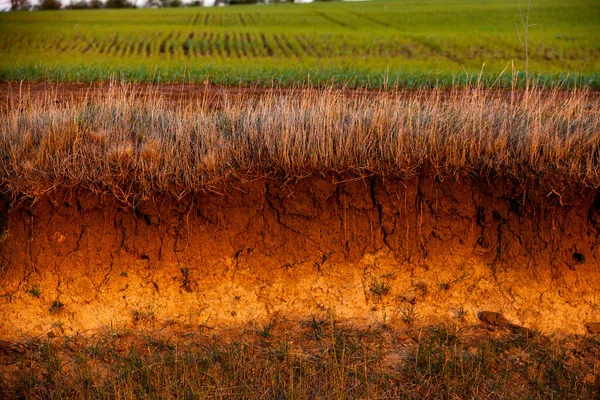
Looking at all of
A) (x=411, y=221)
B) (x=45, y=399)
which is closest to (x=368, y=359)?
(x=411, y=221)

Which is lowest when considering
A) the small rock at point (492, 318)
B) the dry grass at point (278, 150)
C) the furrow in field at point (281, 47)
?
the small rock at point (492, 318)

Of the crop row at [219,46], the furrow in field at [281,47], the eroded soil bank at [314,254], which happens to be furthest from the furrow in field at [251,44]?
the eroded soil bank at [314,254]

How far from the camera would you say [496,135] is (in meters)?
6.17

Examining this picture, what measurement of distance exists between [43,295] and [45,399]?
118cm

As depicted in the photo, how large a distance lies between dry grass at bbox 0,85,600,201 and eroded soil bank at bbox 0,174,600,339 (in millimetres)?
136

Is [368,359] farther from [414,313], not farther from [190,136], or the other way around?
[190,136]

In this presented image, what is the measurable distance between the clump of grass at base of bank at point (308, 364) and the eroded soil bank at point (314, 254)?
0.75 ft

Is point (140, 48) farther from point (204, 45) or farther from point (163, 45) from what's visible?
point (204, 45)

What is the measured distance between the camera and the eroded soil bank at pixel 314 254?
18.0 feet

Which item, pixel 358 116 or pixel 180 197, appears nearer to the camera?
pixel 180 197

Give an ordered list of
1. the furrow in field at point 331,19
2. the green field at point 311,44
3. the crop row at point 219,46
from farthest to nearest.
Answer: the furrow in field at point 331,19 < the crop row at point 219,46 < the green field at point 311,44

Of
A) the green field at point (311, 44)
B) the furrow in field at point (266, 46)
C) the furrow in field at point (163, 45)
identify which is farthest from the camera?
the furrow in field at point (163, 45)

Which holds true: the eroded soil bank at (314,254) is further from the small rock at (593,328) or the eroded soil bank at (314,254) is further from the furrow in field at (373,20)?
the furrow in field at (373,20)

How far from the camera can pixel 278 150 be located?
18.8 ft
